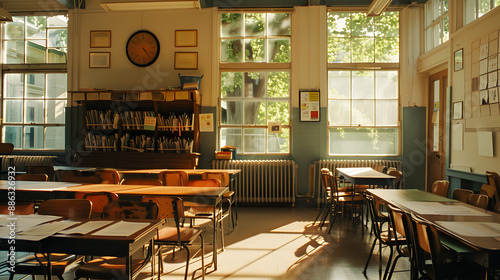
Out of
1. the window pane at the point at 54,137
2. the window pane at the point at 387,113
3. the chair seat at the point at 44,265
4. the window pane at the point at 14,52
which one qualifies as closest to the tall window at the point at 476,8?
the window pane at the point at 387,113

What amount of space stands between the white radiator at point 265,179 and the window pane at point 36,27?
16.3 ft

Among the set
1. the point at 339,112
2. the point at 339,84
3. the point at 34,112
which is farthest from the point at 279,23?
the point at 34,112

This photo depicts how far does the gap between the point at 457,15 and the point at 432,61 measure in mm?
1194

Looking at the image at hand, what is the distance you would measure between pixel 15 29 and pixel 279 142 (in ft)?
21.4

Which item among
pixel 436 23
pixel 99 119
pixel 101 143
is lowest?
pixel 101 143

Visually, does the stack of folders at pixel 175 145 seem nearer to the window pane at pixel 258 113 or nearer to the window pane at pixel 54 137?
the window pane at pixel 258 113

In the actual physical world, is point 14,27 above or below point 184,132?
above

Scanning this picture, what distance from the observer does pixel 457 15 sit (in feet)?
18.5

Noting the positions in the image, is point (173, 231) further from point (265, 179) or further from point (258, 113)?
point (258, 113)

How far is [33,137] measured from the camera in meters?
8.06

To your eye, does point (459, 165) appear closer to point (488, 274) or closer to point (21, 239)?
point (488, 274)

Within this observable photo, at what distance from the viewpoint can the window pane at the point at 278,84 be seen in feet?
24.8

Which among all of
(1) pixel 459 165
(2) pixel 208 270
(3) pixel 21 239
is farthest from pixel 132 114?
(1) pixel 459 165

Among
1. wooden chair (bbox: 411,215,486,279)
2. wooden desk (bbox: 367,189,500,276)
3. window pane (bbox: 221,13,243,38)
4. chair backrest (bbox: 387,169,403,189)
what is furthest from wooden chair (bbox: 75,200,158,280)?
window pane (bbox: 221,13,243,38)
